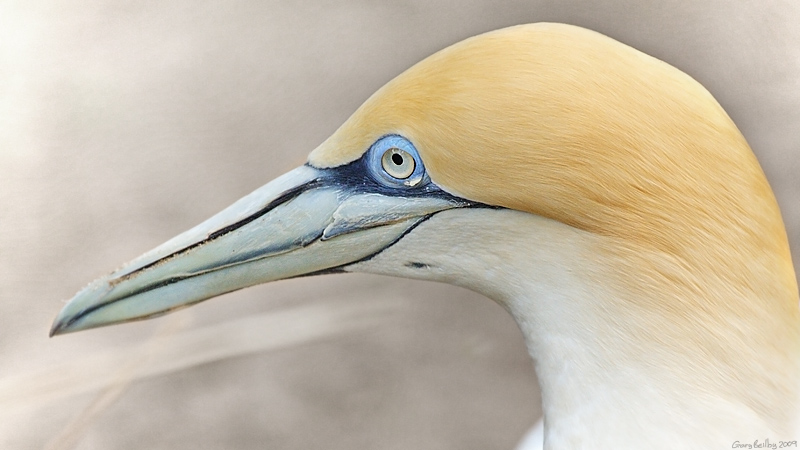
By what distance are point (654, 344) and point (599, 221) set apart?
211mm

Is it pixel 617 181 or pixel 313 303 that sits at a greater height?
pixel 617 181

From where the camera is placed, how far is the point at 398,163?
4.15ft

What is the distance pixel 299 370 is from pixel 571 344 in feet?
6.10

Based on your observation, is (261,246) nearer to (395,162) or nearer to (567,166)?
(395,162)

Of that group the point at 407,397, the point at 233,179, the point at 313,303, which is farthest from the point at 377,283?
the point at 233,179

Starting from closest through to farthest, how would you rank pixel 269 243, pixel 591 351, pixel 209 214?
pixel 591 351
pixel 269 243
pixel 209 214

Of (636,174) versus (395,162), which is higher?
(395,162)

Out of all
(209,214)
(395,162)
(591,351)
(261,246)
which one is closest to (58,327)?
(261,246)

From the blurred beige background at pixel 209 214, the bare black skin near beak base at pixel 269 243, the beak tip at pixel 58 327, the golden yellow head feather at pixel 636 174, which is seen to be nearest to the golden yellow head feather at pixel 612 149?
the golden yellow head feather at pixel 636 174

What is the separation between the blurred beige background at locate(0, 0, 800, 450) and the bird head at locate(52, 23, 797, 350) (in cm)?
142

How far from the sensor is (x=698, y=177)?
1146 mm

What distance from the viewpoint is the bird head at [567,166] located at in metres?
1.14

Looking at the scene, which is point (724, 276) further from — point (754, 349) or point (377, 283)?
point (377, 283)

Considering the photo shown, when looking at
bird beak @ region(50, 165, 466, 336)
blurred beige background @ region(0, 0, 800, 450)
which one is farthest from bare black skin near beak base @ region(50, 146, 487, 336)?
blurred beige background @ region(0, 0, 800, 450)
